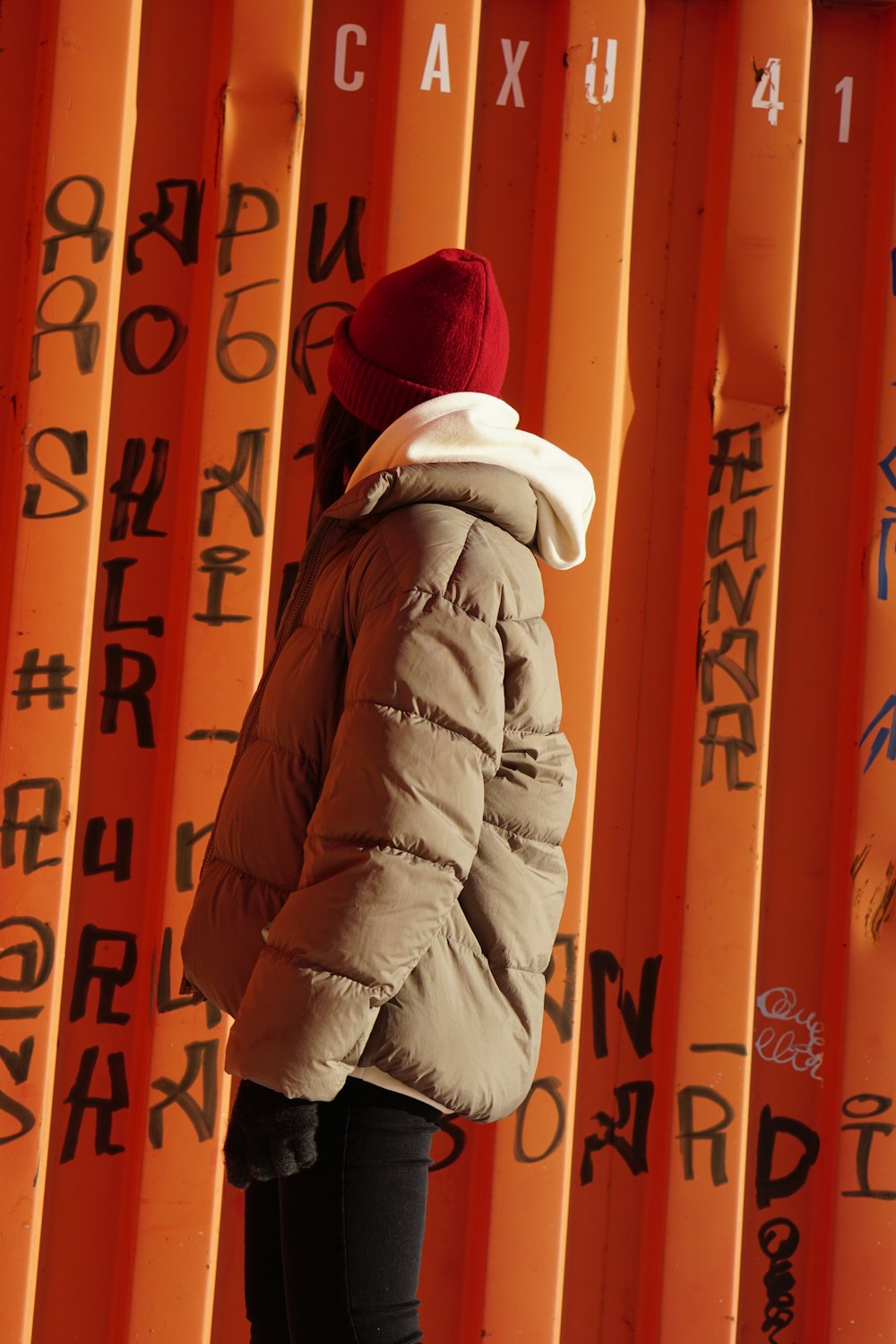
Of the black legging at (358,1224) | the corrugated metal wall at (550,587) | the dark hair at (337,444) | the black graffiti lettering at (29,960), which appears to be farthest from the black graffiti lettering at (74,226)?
the black legging at (358,1224)

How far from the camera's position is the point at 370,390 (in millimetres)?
1741

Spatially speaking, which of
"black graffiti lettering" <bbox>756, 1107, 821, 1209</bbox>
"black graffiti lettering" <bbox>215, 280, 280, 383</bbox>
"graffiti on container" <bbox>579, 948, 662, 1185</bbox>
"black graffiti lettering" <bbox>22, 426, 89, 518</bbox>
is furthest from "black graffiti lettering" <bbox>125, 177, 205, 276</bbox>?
"black graffiti lettering" <bbox>756, 1107, 821, 1209</bbox>

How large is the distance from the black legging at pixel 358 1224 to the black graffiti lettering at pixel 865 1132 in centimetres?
111

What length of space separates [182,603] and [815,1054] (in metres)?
1.49

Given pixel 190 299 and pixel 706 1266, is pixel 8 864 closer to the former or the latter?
pixel 190 299

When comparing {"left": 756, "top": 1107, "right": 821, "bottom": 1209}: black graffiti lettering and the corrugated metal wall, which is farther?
{"left": 756, "top": 1107, "right": 821, "bottom": 1209}: black graffiti lettering

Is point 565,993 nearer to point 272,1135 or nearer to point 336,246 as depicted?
point 272,1135

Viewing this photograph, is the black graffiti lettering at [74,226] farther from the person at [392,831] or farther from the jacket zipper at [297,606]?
the jacket zipper at [297,606]

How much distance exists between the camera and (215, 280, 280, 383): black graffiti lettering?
2229 millimetres

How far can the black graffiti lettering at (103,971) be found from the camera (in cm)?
224

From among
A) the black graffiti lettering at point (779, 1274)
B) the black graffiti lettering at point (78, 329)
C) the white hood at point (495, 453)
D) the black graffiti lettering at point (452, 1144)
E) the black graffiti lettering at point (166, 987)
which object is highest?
the black graffiti lettering at point (78, 329)

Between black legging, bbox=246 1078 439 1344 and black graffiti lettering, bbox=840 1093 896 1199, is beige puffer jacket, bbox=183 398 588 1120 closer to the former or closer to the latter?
black legging, bbox=246 1078 439 1344

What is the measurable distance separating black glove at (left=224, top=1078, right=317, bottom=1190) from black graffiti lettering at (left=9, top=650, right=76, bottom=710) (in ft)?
3.01

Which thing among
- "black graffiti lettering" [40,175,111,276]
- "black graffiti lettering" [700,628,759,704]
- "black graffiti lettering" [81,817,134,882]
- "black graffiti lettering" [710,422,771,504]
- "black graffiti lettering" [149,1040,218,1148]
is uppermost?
"black graffiti lettering" [40,175,111,276]
